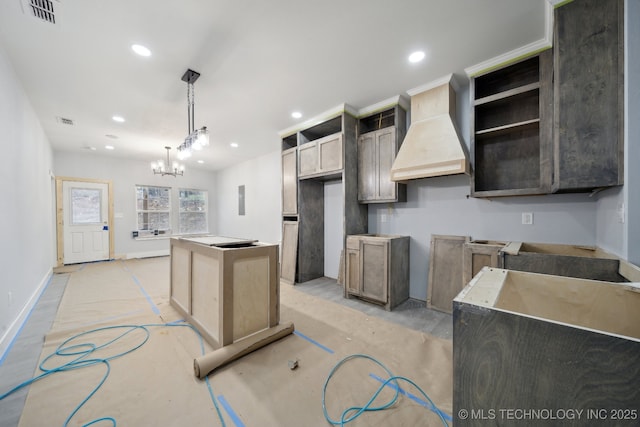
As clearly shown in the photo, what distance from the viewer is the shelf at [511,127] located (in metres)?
2.30

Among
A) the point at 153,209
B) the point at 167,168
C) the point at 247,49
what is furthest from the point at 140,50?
the point at 153,209

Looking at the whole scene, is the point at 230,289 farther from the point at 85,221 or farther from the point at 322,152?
the point at 85,221

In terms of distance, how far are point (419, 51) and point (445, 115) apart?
0.82m

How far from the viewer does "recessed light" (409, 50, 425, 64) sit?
234cm

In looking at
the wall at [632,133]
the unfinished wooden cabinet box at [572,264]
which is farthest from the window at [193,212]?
the wall at [632,133]

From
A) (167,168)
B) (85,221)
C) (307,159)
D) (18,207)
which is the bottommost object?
(85,221)

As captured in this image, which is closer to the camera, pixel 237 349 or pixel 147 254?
pixel 237 349

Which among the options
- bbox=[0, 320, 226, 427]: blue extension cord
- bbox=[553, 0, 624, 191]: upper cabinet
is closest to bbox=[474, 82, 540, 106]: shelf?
bbox=[553, 0, 624, 191]: upper cabinet

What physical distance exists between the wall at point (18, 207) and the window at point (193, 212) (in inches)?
143

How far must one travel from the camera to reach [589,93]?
1688 millimetres

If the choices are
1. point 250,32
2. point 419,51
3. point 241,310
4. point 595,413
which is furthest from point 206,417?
point 419,51

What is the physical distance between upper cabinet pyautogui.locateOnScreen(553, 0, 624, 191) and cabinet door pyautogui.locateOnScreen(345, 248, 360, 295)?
225cm

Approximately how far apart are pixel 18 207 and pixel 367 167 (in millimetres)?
4325

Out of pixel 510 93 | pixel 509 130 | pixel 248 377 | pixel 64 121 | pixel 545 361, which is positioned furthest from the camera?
pixel 64 121
